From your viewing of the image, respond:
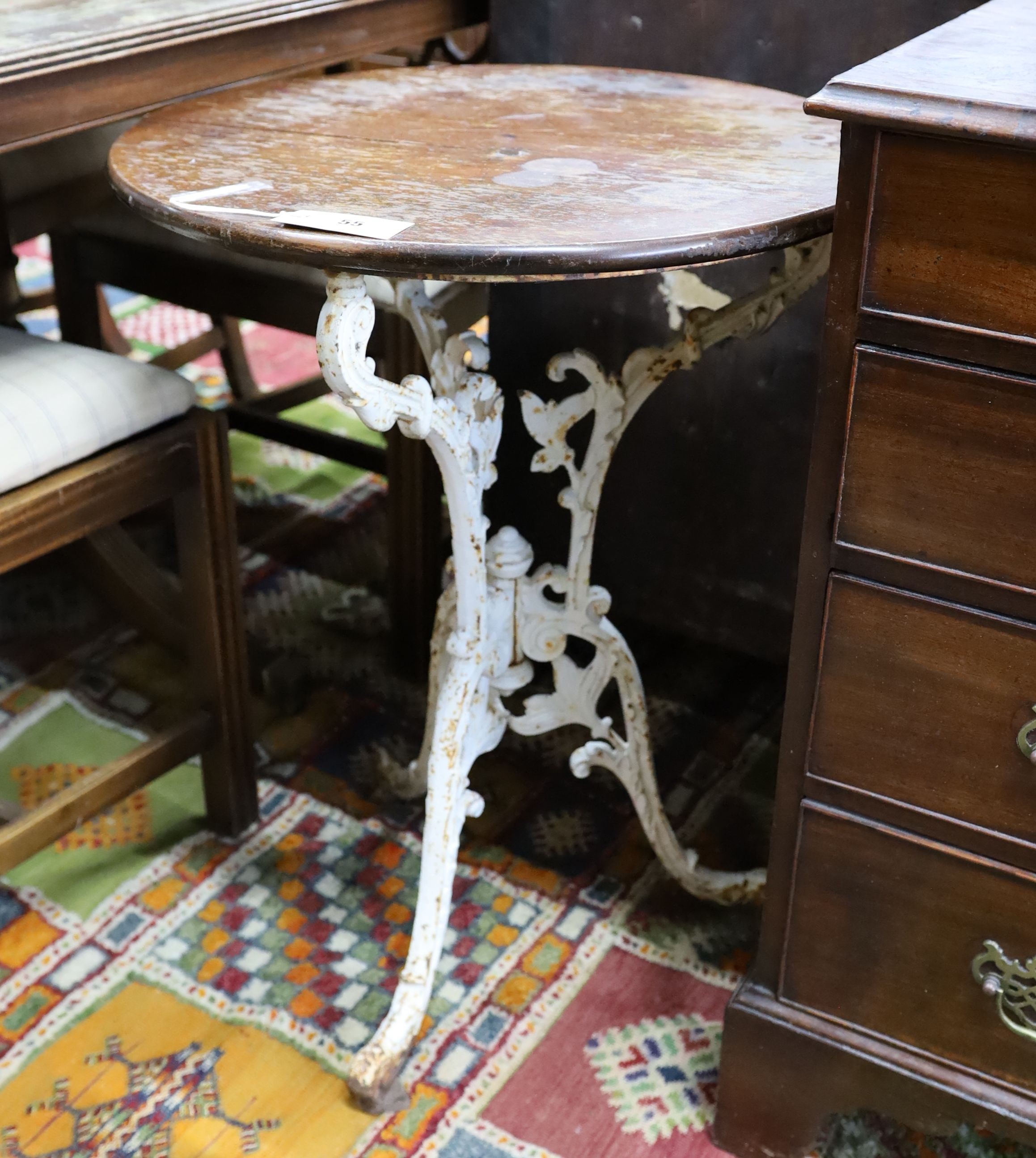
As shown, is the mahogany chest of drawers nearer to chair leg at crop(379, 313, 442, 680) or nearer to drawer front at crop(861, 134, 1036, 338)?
drawer front at crop(861, 134, 1036, 338)

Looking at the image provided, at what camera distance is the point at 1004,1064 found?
101 cm

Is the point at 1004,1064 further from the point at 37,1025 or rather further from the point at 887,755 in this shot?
the point at 37,1025

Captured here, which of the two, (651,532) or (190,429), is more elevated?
(190,429)

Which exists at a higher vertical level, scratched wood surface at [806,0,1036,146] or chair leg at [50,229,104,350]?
scratched wood surface at [806,0,1036,146]

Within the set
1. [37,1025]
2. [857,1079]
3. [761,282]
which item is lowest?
[37,1025]

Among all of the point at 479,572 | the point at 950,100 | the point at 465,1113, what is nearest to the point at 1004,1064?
the point at 465,1113

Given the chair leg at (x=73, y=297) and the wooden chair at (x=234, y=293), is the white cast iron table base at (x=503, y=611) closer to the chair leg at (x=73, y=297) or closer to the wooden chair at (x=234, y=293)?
the wooden chair at (x=234, y=293)

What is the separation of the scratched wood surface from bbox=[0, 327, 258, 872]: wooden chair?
74 cm

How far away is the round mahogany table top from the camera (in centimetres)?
84

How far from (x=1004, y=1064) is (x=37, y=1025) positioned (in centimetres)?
90

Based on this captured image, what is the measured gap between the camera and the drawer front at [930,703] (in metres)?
0.89

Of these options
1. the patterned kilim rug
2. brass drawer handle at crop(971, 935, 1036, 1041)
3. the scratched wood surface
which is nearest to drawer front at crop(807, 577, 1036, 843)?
brass drawer handle at crop(971, 935, 1036, 1041)

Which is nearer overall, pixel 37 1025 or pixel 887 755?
pixel 887 755

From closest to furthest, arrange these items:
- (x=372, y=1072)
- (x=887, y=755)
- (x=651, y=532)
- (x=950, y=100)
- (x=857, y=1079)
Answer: (x=950, y=100)
(x=887, y=755)
(x=857, y=1079)
(x=372, y=1072)
(x=651, y=532)
